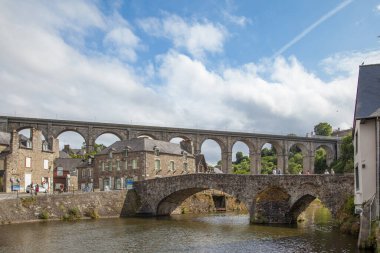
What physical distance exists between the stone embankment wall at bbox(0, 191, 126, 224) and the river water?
5.07 ft

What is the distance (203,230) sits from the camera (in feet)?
81.6

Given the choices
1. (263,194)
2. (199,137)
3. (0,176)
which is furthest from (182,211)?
(199,137)

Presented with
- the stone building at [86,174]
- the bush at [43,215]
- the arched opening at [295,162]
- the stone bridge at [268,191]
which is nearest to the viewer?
the stone bridge at [268,191]

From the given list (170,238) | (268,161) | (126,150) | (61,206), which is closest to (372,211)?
(170,238)

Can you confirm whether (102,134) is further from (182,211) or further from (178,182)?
(178,182)

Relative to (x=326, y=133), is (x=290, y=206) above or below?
below

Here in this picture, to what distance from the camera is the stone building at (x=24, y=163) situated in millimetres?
34375

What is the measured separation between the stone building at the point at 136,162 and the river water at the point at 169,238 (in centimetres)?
1116

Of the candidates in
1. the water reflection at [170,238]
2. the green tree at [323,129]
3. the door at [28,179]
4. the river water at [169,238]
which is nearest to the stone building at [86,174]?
the door at [28,179]

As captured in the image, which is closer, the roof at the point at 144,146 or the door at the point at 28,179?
the door at the point at 28,179

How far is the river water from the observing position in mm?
18406

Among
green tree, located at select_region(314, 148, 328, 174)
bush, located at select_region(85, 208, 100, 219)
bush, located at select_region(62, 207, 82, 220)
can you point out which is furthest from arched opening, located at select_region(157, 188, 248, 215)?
green tree, located at select_region(314, 148, 328, 174)

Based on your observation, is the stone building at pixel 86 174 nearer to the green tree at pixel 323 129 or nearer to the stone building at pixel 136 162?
the stone building at pixel 136 162

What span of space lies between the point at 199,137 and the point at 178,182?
26.1m
